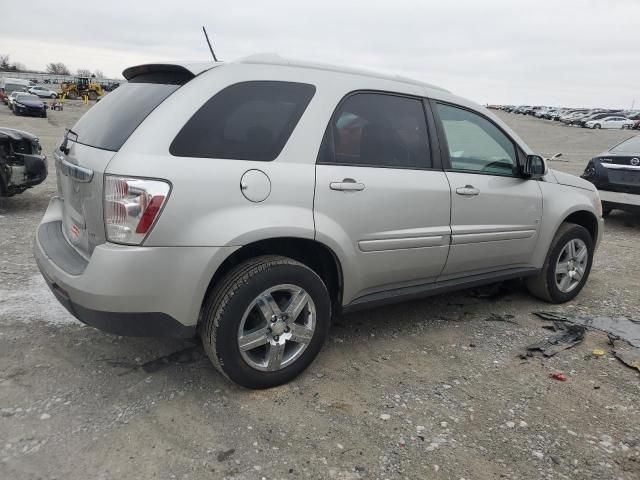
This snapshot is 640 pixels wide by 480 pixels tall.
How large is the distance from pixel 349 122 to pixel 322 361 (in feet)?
4.99

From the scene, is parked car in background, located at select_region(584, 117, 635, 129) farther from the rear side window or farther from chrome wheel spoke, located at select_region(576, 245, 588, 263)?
the rear side window

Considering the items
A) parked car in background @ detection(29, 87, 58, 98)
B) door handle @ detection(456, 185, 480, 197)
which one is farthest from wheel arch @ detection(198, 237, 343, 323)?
parked car in background @ detection(29, 87, 58, 98)

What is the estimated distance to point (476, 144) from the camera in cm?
386

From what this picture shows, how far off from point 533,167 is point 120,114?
2.99 metres

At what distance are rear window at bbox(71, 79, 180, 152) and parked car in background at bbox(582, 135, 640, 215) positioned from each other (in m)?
7.25

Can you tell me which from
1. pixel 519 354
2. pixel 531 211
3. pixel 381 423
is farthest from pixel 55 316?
pixel 531 211

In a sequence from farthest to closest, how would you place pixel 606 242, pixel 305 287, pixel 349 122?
pixel 606 242 < pixel 349 122 < pixel 305 287

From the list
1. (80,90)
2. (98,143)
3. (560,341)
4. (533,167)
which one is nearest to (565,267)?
(560,341)

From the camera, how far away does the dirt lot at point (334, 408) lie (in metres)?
2.39

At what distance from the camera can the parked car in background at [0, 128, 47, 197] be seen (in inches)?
265

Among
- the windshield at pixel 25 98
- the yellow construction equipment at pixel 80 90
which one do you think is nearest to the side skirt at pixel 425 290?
the windshield at pixel 25 98

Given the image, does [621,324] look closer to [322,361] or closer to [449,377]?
[449,377]

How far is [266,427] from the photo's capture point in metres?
2.64

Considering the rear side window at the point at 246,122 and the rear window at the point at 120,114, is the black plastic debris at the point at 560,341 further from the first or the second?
the rear window at the point at 120,114
